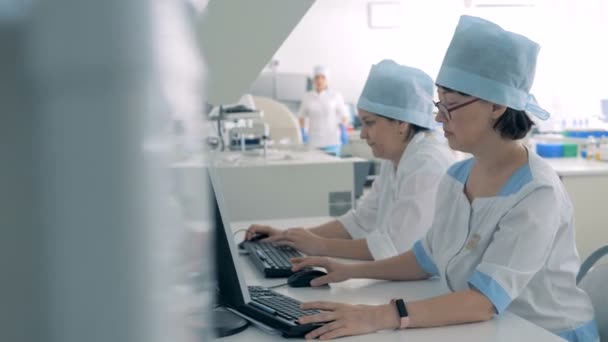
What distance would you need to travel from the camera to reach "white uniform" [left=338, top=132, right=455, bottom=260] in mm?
2099

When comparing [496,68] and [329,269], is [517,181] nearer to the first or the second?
[496,68]

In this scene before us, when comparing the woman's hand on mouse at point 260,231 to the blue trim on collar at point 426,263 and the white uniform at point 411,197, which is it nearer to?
the white uniform at point 411,197

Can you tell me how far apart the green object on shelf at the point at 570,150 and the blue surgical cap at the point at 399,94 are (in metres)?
2.43

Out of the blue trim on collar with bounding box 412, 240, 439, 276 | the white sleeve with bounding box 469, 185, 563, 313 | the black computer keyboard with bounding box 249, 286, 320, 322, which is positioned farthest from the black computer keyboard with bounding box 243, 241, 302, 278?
the white sleeve with bounding box 469, 185, 563, 313

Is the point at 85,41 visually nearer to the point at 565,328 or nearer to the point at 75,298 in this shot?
the point at 75,298

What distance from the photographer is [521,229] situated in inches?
56.8

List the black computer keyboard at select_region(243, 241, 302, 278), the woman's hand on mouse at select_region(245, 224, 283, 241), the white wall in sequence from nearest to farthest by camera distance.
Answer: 1. the black computer keyboard at select_region(243, 241, 302, 278)
2. the woman's hand on mouse at select_region(245, 224, 283, 241)
3. the white wall

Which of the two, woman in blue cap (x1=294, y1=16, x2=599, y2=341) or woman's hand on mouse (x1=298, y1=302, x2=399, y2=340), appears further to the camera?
woman in blue cap (x1=294, y1=16, x2=599, y2=341)

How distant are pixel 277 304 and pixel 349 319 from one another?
0.19 meters

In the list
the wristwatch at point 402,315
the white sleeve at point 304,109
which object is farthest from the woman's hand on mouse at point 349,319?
the white sleeve at point 304,109

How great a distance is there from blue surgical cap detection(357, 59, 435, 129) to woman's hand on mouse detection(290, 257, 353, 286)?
2.33 ft

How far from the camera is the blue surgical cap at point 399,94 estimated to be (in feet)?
7.51

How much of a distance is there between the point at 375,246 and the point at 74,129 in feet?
6.33

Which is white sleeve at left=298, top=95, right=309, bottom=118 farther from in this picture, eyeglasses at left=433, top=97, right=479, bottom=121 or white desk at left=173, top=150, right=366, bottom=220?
eyeglasses at left=433, top=97, right=479, bottom=121
